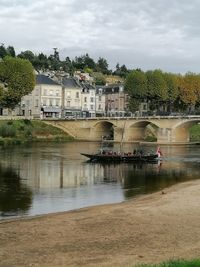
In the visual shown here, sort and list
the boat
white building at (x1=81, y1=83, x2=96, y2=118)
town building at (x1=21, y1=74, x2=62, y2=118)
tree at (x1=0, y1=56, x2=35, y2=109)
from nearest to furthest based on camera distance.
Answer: the boat → tree at (x1=0, y1=56, x2=35, y2=109) → town building at (x1=21, y1=74, x2=62, y2=118) → white building at (x1=81, y1=83, x2=96, y2=118)

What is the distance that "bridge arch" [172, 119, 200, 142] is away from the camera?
318 feet

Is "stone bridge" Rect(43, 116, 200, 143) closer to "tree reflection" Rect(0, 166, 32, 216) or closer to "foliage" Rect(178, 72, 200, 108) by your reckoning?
"foliage" Rect(178, 72, 200, 108)

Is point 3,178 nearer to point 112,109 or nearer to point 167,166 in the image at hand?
point 167,166

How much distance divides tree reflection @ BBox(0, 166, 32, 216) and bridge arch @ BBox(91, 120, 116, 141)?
61.8m

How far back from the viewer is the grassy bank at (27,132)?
88631 mm

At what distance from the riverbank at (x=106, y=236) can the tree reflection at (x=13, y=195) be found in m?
3.42

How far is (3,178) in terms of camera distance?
42.8 meters

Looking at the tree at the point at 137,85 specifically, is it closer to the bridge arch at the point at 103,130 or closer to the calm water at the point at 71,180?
the bridge arch at the point at 103,130

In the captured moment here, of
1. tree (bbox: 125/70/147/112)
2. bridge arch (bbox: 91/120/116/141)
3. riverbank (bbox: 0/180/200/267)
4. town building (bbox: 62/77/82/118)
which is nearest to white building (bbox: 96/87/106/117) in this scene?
town building (bbox: 62/77/82/118)

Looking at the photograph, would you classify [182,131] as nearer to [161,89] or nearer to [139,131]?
[139,131]

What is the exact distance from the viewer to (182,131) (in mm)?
100188

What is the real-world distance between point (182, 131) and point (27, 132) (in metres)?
30.1

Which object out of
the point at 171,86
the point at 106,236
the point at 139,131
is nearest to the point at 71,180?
the point at 106,236

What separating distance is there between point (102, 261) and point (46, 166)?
36485mm
